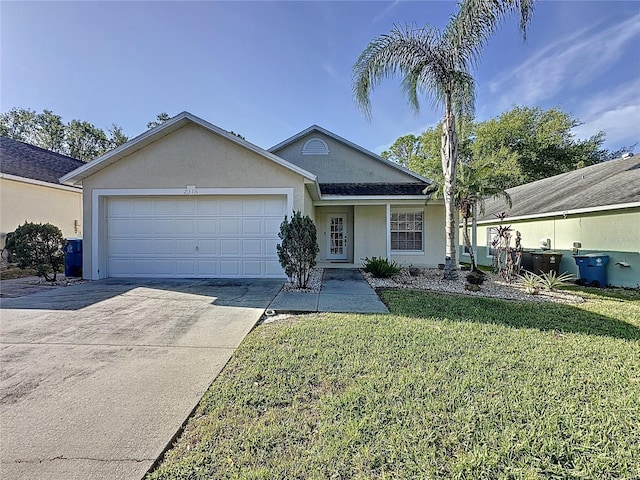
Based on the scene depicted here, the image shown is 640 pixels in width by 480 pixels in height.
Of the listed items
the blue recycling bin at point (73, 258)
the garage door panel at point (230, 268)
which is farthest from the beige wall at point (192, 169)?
the garage door panel at point (230, 268)

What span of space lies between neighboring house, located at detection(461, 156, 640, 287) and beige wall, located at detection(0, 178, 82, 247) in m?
21.6

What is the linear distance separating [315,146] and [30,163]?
1345cm

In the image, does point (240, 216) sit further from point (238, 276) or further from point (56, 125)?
point (56, 125)

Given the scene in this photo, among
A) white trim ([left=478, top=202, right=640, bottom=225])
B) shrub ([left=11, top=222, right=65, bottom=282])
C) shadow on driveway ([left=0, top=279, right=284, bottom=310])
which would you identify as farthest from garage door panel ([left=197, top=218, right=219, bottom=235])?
white trim ([left=478, top=202, right=640, bottom=225])

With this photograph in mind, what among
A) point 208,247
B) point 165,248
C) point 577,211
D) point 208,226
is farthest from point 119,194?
point 577,211

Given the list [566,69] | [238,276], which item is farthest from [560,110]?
[238,276]

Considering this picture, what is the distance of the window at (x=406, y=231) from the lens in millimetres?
13391

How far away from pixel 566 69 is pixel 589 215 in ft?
41.7

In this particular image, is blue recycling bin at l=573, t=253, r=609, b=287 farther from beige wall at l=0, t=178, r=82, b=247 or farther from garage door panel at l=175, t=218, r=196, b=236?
beige wall at l=0, t=178, r=82, b=247

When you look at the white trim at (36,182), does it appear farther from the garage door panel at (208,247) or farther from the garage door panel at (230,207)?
the garage door panel at (230,207)

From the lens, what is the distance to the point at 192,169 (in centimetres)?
952

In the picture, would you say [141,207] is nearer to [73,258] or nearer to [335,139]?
[73,258]

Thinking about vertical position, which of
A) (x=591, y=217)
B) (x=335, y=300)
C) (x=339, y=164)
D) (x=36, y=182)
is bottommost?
(x=335, y=300)

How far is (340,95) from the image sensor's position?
13.8 metres
